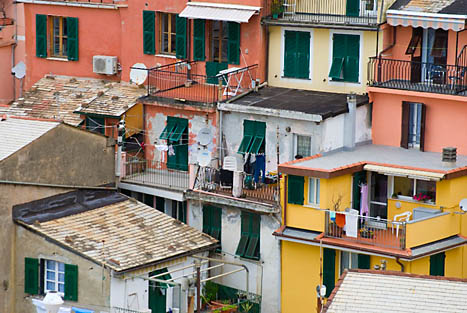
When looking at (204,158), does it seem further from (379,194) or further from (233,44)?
(379,194)

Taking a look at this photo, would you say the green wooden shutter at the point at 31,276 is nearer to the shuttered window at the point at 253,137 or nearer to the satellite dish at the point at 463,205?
the shuttered window at the point at 253,137

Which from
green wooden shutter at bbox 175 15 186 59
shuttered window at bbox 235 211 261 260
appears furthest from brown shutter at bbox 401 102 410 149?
green wooden shutter at bbox 175 15 186 59

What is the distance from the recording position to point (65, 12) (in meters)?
61.0

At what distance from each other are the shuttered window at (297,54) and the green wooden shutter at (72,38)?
901cm

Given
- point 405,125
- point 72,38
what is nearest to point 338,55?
point 405,125

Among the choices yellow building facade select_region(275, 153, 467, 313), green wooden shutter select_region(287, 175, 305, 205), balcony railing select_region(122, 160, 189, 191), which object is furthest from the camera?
balcony railing select_region(122, 160, 189, 191)

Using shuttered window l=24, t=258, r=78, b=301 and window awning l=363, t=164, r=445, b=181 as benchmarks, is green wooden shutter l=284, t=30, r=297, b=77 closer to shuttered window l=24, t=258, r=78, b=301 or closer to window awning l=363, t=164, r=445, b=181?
window awning l=363, t=164, r=445, b=181

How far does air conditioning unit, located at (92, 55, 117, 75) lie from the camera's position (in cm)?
6006

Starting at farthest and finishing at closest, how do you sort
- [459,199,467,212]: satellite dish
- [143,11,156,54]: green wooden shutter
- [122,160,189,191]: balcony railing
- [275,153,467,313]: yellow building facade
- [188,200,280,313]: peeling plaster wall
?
1. [143,11,156,54]: green wooden shutter
2. [122,160,189,191]: balcony railing
3. [188,200,280,313]: peeling plaster wall
4. [459,199,467,212]: satellite dish
5. [275,153,467,313]: yellow building facade

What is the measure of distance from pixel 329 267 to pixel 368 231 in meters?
1.82

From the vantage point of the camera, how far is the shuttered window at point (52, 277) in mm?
51656

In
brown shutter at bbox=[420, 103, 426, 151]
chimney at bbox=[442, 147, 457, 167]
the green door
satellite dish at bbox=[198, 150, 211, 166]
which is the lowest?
the green door

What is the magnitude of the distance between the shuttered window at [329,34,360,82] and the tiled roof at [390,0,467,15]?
6.82 ft

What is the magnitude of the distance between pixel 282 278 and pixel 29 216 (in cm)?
856
